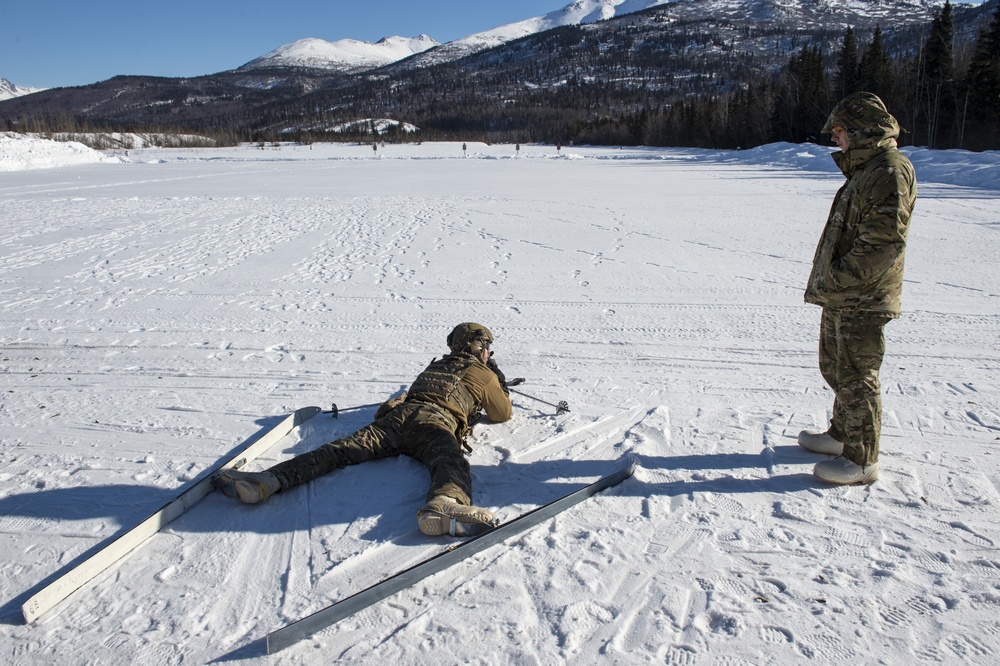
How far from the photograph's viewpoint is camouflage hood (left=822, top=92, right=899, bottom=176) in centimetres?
276

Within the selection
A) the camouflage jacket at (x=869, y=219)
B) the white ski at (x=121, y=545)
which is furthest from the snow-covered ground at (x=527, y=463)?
the camouflage jacket at (x=869, y=219)

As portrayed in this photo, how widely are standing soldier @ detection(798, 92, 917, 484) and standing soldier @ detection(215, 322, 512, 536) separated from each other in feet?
5.98

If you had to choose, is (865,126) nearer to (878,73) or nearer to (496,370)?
(496,370)

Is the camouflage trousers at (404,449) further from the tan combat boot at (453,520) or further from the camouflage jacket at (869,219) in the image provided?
the camouflage jacket at (869,219)

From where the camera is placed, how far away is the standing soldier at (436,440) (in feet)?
9.10

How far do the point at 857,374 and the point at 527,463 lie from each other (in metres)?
1.73

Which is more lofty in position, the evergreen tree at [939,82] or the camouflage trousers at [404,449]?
the evergreen tree at [939,82]

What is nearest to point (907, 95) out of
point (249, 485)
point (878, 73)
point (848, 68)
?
point (878, 73)

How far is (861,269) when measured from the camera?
282 centimetres

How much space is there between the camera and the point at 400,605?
7.78ft

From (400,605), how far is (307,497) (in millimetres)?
984

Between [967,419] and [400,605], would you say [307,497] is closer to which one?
[400,605]

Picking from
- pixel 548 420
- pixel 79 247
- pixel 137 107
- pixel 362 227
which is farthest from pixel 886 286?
pixel 137 107

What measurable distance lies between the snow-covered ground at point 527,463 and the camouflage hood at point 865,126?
5.34ft
